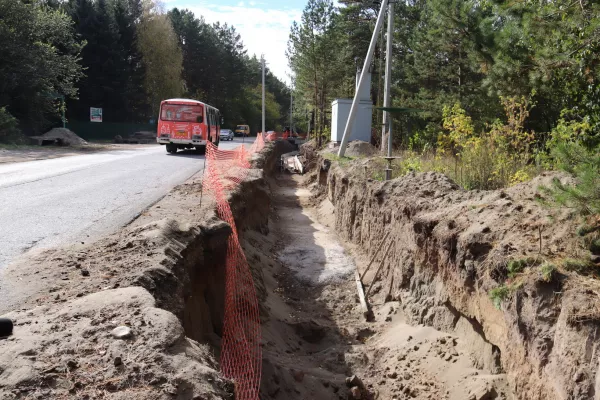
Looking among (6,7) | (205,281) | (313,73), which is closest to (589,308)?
(205,281)

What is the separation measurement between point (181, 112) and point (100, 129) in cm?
2221

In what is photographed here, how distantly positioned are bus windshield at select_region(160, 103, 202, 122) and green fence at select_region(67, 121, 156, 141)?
67.0ft

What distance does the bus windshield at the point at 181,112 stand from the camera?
26.5 m

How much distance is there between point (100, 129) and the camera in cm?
4575

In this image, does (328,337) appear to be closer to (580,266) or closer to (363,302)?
(363,302)

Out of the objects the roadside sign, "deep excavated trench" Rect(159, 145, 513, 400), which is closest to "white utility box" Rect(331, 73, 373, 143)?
"deep excavated trench" Rect(159, 145, 513, 400)

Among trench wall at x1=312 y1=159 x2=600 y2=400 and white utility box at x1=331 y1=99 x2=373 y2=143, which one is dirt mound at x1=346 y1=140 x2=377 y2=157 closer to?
white utility box at x1=331 y1=99 x2=373 y2=143

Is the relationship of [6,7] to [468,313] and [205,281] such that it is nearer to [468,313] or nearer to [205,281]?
[205,281]

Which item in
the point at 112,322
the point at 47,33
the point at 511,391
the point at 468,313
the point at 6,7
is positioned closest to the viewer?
the point at 112,322

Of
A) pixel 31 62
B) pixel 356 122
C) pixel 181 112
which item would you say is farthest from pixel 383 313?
pixel 31 62

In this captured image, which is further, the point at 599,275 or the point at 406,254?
the point at 406,254

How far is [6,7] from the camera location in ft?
96.4

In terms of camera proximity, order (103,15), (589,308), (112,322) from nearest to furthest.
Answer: (112,322) → (589,308) → (103,15)

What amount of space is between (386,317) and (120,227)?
13.9ft
